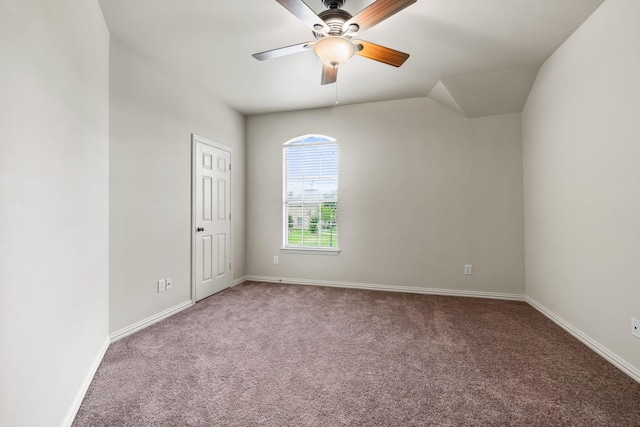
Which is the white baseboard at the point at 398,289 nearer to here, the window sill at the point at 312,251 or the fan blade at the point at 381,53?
the window sill at the point at 312,251

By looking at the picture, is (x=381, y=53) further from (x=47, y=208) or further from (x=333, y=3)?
(x=47, y=208)

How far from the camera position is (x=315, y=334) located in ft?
8.79

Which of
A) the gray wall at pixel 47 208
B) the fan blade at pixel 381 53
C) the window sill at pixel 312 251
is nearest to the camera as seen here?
the gray wall at pixel 47 208

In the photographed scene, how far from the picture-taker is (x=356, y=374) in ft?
6.59

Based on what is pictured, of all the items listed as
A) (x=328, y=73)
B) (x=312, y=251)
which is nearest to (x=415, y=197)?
(x=312, y=251)

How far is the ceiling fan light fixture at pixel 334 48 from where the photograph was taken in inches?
79.4

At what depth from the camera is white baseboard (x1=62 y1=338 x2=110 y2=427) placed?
5.02 feet

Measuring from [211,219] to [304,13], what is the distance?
9.20 ft

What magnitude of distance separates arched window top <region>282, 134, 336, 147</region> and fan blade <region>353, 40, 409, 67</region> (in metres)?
2.11

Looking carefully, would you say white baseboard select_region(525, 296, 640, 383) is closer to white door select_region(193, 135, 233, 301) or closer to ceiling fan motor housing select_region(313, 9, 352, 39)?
ceiling fan motor housing select_region(313, 9, 352, 39)

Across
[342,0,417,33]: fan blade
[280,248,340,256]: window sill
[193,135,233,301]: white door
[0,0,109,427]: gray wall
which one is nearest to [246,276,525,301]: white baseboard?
[280,248,340,256]: window sill

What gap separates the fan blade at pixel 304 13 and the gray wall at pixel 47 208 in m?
1.20

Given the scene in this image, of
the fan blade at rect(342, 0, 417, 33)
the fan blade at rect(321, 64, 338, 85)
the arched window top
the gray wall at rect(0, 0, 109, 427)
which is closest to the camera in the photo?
the gray wall at rect(0, 0, 109, 427)

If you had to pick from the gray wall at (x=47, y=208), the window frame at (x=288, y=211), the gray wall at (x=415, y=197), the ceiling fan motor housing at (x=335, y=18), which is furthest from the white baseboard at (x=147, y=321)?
the ceiling fan motor housing at (x=335, y=18)
